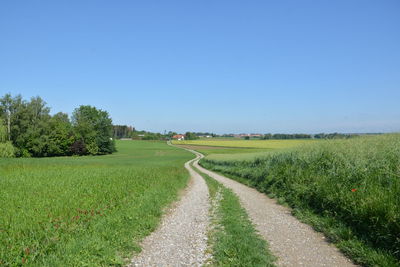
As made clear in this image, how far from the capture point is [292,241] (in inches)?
298

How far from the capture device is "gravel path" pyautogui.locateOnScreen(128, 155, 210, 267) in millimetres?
6542

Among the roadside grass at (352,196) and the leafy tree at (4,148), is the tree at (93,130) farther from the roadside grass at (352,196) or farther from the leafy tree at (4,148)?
the roadside grass at (352,196)

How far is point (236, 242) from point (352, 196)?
14.2ft

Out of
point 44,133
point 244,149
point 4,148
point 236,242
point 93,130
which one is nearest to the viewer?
point 236,242

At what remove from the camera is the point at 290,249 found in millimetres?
6953

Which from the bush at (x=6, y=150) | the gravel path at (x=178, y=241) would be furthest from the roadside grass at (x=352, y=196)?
the bush at (x=6, y=150)

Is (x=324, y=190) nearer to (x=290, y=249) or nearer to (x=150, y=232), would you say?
(x=290, y=249)

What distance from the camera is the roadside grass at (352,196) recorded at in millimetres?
6551

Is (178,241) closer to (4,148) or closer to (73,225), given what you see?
(73,225)

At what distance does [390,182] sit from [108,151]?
93.0 meters

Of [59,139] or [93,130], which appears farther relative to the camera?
[93,130]

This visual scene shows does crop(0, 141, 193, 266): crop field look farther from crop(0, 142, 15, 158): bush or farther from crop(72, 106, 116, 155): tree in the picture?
crop(72, 106, 116, 155): tree

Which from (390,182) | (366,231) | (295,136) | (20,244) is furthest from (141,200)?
(295,136)

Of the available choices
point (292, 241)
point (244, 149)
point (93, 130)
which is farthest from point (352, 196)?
point (93, 130)
